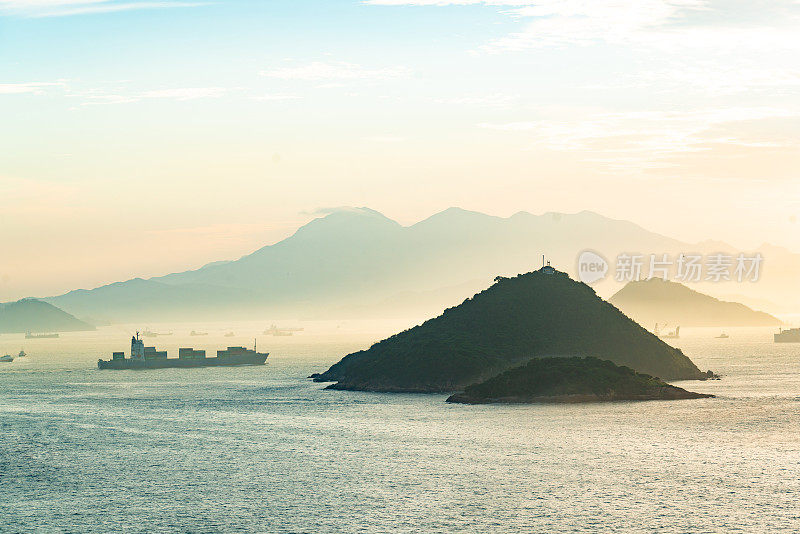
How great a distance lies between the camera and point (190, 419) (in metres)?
112

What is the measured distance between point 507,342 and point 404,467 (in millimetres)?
86379

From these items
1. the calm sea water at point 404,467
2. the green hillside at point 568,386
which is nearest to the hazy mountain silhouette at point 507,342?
the green hillside at point 568,386

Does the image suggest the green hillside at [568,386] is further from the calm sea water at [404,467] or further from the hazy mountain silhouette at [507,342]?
the hazy mountain silhouette at [507,342]

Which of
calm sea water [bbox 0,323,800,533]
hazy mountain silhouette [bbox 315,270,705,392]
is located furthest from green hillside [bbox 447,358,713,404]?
hazy mountain silhouette [bbox 315,270,705,392]

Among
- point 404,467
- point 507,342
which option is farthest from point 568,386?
point 404,467

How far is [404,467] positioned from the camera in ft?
238

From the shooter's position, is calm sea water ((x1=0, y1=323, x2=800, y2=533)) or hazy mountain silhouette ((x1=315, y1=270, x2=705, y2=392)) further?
hazy mountain silhouette ((x1=315, y1=270, x2=705, y2=392))

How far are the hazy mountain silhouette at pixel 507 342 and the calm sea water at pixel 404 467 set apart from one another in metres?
22.2

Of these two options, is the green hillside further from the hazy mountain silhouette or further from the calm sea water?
the hazy mountain silhouette

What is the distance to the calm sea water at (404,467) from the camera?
55156 millimetres

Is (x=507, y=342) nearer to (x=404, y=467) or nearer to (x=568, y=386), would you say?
(x=568, y=386)

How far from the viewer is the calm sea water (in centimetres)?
5516

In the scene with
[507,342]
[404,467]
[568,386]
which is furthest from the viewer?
[507,342]

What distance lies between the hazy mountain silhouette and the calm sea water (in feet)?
72.7
